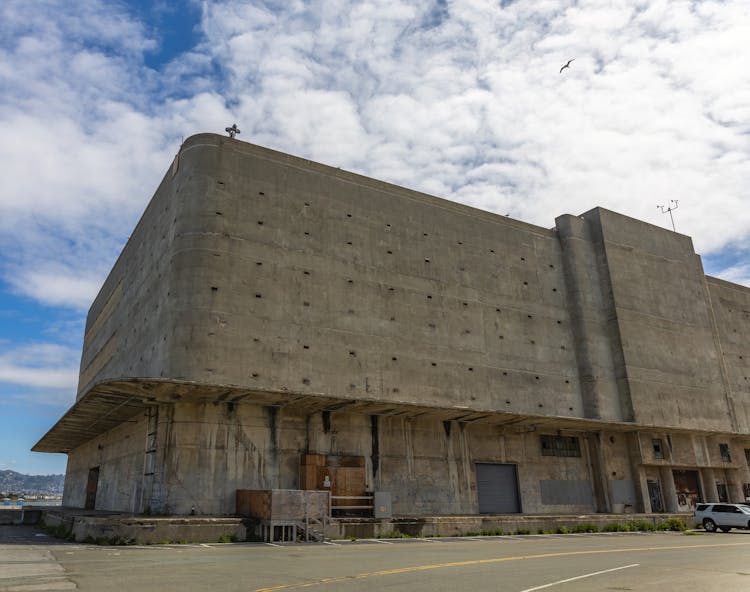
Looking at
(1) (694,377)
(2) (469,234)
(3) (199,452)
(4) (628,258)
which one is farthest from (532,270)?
(3) (199,452)

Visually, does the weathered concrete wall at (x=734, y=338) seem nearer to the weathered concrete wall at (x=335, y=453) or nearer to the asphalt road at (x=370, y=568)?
the weathered concrete wall at (x=335, y=453)

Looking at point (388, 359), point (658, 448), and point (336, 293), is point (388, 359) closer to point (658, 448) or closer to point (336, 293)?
point (336, 293)

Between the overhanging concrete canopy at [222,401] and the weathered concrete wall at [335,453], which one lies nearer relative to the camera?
the overhanging concrete canopy at [222,401]

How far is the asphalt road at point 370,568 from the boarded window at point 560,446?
1462 cm

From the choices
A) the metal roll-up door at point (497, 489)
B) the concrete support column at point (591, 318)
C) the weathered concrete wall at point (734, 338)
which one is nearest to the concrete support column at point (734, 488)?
the weathered concrete wall at point (734, 338)

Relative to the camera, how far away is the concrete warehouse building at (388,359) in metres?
25.8

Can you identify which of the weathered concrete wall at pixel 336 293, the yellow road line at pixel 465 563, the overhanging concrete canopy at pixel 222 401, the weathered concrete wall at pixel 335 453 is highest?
the weathered concrete wall at pixel 336 293

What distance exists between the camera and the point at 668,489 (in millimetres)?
38062

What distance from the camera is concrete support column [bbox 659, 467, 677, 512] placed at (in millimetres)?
37688

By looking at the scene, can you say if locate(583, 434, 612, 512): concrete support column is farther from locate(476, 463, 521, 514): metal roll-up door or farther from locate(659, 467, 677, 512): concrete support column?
locate(476, 463, 521, 514): metal roll-up door

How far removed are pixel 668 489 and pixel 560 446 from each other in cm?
913

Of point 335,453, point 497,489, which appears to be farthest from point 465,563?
point 497,489

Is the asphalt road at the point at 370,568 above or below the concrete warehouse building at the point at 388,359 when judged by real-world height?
below

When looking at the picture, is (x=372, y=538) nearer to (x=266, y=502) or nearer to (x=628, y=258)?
(x=266, y=502)
